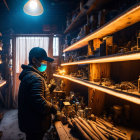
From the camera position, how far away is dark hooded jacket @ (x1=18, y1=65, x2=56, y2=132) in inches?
66.4

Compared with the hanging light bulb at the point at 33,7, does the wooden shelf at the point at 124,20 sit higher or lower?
lower

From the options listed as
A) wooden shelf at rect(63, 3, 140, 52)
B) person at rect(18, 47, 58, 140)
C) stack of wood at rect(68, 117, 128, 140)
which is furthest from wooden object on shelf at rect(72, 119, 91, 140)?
wooden shelf at rect(63, 3, 140, 52)

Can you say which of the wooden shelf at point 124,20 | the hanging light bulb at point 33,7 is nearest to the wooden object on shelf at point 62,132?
the wooden shelf at point 124,20

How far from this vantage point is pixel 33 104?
5.61 ft

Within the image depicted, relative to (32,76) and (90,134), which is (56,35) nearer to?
(32,76)

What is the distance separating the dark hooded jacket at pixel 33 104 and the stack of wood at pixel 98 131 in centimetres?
56

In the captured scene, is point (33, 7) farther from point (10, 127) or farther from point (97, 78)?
point (10, 127)

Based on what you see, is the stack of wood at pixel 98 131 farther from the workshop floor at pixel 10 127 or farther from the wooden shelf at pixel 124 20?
the workshop floor at pixel 10 127

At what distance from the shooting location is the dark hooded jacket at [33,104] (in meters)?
1.69

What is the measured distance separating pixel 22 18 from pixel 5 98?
393 cm

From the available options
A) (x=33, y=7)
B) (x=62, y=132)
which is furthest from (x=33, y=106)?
(x=33, y=7)

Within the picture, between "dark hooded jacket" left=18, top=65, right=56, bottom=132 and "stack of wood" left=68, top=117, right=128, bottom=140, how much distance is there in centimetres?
56

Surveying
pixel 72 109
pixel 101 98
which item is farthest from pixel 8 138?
pixel 101 98

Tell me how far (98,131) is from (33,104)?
1051mm
